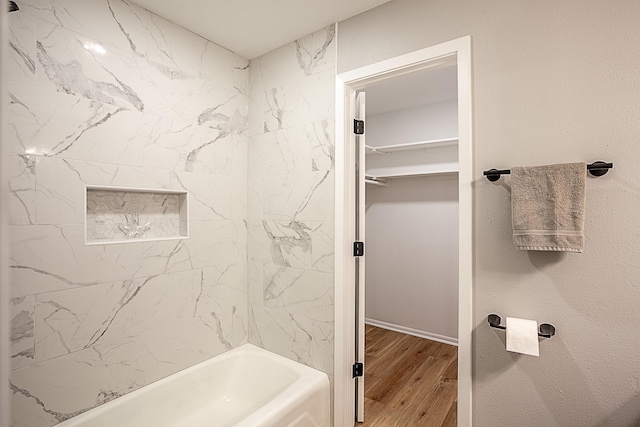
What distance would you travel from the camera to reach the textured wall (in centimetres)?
120

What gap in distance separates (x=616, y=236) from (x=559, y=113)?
545mm

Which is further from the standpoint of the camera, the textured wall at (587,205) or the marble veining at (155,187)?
the marble veining at (155,187)

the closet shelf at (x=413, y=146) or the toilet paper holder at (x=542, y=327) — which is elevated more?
the closet shelf at (x=413, y=146)

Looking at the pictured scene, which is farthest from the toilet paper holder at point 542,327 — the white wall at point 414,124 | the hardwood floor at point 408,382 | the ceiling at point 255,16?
the white wall at point 414,124

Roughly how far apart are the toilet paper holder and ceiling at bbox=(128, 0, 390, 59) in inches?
70.4

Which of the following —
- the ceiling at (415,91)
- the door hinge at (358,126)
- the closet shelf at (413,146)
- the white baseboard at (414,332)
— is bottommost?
the white baseboard at (414,332)

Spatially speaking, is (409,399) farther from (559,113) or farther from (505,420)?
(559,113)

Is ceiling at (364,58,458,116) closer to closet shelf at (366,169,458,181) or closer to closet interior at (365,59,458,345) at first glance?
closet interior at (365,59,458,345)

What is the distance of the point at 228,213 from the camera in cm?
231

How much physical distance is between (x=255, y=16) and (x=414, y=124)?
2.29 m

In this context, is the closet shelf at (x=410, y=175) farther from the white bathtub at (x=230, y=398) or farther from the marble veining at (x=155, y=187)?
the white bathtub at (x=230, y=398)

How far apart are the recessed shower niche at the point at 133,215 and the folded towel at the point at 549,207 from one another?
6.14ft

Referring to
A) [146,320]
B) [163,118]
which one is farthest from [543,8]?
[146,320]

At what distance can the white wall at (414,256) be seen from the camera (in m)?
3.40
